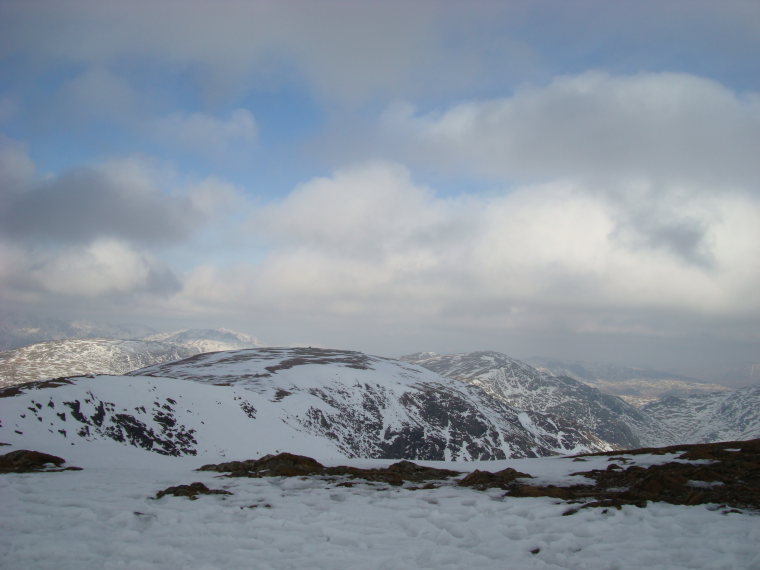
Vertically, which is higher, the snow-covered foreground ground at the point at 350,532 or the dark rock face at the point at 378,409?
the snow-covered foreground ground at the point at 350,532

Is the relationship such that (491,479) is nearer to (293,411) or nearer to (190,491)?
(190,491)

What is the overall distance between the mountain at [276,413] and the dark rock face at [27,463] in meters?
17.6

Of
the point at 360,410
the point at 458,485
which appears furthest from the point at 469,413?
the point at 458,485

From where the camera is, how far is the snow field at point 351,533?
805 centimetres

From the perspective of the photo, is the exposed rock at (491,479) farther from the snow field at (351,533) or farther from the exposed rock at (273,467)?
the exposed rock at (273,467)

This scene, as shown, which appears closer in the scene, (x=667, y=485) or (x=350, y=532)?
(x=350, y=532)

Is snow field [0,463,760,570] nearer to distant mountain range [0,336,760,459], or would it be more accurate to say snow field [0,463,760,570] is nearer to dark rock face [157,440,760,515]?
dark rock face [157,440,760,515]

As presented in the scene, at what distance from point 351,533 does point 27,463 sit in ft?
52.4

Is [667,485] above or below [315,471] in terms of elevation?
above

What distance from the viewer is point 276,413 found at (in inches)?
3356

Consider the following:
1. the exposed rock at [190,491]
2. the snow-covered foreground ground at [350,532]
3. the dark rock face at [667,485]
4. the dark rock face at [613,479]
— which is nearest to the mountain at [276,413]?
the dark rock face at [613,479]

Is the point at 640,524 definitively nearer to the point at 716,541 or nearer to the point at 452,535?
the point at 716,541

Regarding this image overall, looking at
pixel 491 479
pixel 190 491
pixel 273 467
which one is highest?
pixel 190 491

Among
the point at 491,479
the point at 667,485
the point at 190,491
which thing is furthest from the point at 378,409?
the point at 667,485
